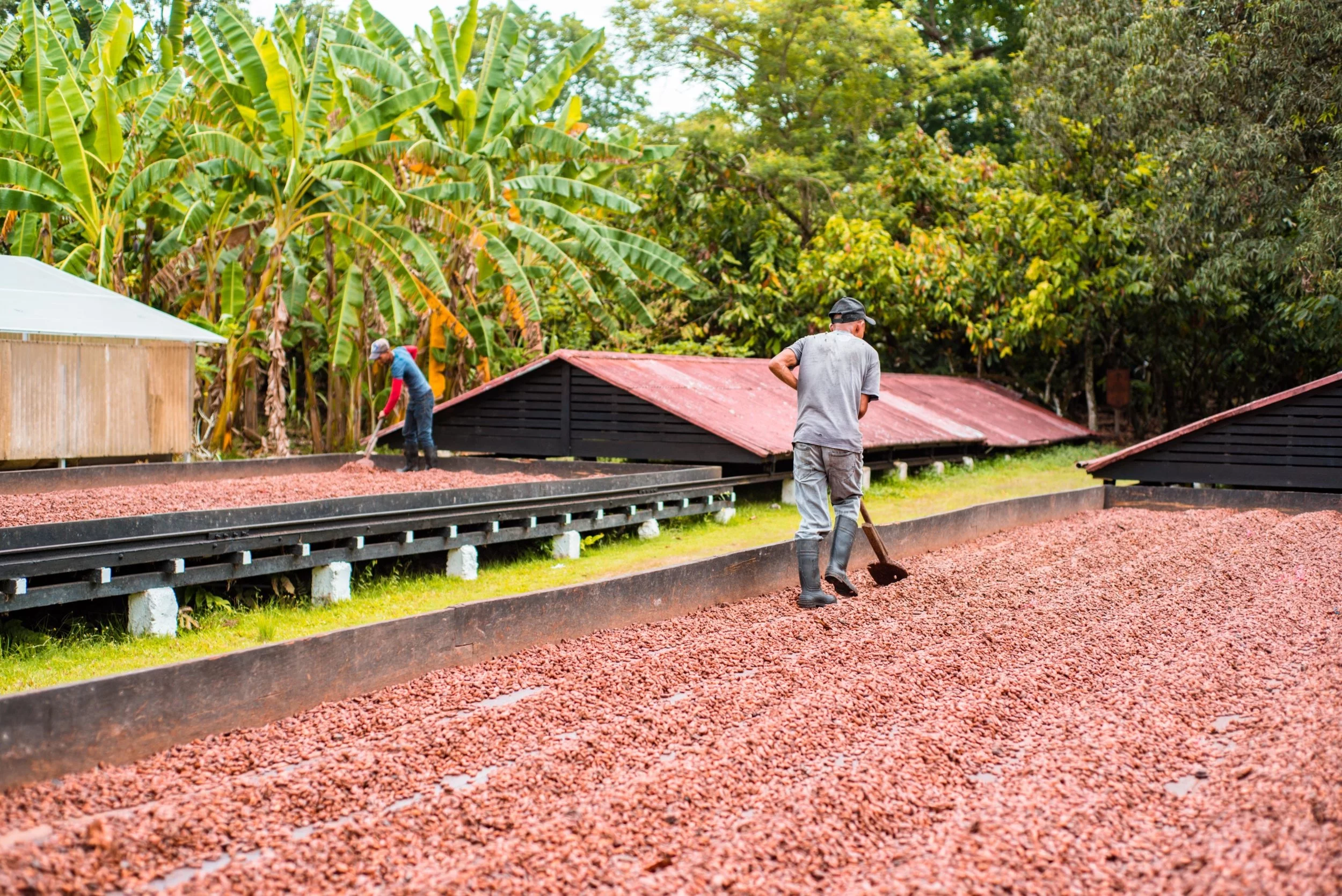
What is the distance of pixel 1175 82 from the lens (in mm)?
16453

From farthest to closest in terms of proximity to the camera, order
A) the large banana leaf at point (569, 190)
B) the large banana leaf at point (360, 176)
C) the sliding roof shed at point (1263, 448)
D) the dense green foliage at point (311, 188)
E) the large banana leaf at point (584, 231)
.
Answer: the large banana leaf at point (584, 231)
the large banana leaf at point (569, 190)
the large banana leaf at point (360, 176)
the dense green foliage at point (311, 188)
the sliding roof shed at point (1263, 448)

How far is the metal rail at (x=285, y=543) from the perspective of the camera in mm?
6090

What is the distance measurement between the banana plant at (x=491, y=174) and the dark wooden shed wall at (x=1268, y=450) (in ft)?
23.1

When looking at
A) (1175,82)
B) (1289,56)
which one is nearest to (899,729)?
(1289,56)

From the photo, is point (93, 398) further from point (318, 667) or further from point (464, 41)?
point (318, 667)

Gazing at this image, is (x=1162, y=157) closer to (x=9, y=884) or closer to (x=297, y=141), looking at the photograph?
(x=297, y=141)

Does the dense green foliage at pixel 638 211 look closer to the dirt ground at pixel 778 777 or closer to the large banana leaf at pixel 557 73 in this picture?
the large banana leaf at pixel 557 73

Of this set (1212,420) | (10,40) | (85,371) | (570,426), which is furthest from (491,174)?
(1212,420)

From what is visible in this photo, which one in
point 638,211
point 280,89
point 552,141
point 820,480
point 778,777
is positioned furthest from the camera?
point 638,211

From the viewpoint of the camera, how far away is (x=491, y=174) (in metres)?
15.8

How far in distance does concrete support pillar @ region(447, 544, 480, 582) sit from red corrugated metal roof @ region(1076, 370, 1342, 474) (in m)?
6.56

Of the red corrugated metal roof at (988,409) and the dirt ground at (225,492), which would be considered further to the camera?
the red corrugated metal roof at (988,409)

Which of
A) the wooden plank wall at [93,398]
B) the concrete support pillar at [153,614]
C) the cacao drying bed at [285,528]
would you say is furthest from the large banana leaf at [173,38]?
the concrete support pillar at [153,614]

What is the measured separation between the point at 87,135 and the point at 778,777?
1244cm
